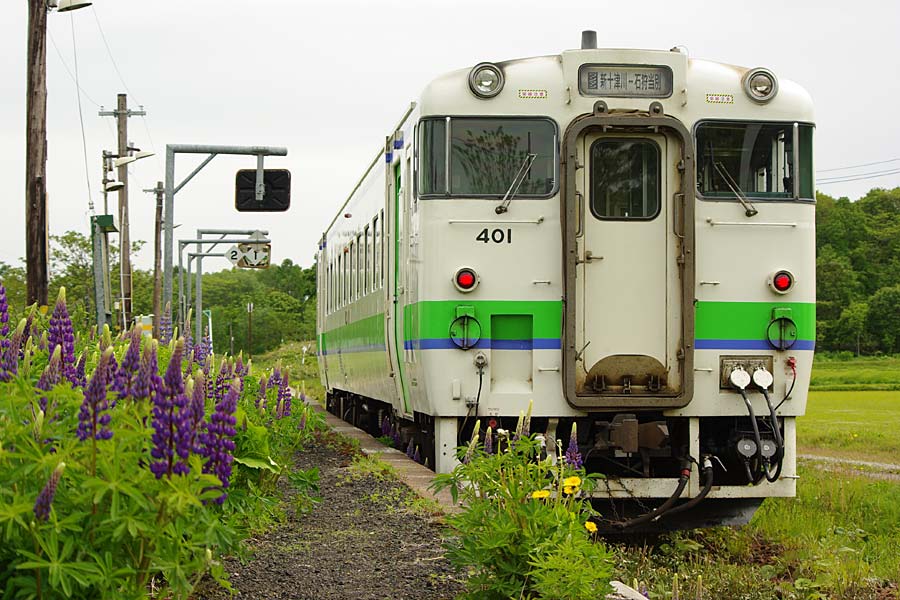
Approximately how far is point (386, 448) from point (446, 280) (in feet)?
17.6

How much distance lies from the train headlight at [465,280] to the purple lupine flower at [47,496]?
5.94m

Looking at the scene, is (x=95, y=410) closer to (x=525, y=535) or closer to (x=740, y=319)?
(x=525, y=535)

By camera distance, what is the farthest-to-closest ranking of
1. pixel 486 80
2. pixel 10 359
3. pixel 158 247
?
pixel 158 247
pixel 486 80
pixel 10 359

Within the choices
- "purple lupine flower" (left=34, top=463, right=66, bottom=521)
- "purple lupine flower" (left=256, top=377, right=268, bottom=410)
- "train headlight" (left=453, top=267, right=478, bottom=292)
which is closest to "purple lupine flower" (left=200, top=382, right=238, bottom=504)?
"purple lupine flower" (left=34, top=463, right=66, bottom=521)

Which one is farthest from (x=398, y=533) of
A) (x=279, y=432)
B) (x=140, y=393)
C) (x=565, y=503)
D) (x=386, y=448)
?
(x=386, y=448)

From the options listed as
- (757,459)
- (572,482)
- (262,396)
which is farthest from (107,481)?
(757,459)

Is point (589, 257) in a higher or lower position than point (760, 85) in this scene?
lower

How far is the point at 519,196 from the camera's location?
9461 mm

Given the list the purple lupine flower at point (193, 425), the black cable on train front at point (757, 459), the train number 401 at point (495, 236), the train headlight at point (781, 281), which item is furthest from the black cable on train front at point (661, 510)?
the purple lupine flower at point (193, 425)

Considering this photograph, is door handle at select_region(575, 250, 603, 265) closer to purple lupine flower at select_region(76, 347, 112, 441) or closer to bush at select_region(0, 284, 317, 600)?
bush at select_region(0, 284, 317, 600)

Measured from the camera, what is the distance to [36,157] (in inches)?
631

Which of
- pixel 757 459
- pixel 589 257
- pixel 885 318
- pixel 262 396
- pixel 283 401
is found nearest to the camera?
pixel 262 396

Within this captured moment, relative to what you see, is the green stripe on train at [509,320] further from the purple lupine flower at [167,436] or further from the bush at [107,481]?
Result: the purple lupine flower at [167,436]

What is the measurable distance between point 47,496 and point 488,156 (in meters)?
6.44
